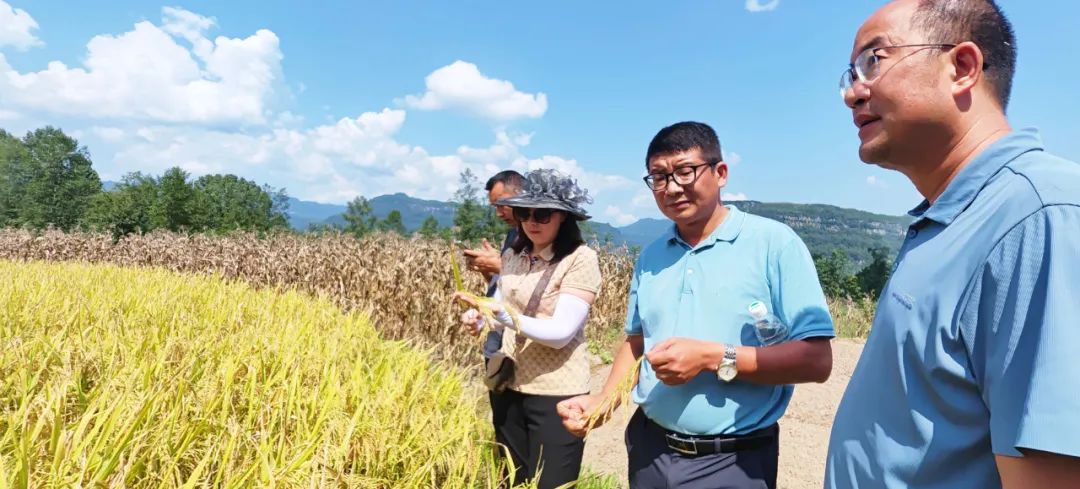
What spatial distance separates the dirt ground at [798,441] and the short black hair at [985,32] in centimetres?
284

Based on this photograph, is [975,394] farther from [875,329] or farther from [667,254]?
[667,254]

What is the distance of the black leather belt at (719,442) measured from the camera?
69.7 inches

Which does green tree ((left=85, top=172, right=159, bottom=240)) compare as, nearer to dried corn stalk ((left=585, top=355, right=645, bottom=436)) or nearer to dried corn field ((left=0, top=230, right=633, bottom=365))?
dried corn field ((left=0, top=230, right=633, bottom=365))

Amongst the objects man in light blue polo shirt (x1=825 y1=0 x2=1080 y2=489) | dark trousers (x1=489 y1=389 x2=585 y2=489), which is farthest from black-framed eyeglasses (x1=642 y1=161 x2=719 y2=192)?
dark trousers (x1=489 y1=389 x2=585 y2=489)

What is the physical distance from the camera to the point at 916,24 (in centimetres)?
105

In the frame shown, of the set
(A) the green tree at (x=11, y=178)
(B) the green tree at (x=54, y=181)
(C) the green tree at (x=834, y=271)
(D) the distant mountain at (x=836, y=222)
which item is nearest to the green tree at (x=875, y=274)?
(C) the green tree at (x=834, y=271)

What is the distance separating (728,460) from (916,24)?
1318mm

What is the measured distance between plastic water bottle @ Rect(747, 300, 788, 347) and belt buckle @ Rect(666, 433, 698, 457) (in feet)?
1.29

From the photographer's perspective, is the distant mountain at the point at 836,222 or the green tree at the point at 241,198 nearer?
the green tree at the point at 241,198

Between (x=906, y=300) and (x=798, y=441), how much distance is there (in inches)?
181

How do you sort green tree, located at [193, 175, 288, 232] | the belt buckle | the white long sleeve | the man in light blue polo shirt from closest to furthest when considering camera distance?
1. the man in light blue polo shirt
2. the belt buckle
3. the white long sleeve
4. green tree, located at [193, 175, 288, 232]

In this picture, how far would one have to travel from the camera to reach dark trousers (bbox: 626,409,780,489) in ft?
5.80

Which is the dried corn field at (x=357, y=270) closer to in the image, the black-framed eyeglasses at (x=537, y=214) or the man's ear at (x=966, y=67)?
the black-framed eyeglasses at (x=537, y=214)

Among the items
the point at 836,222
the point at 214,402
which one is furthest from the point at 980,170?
the point at 836,222
